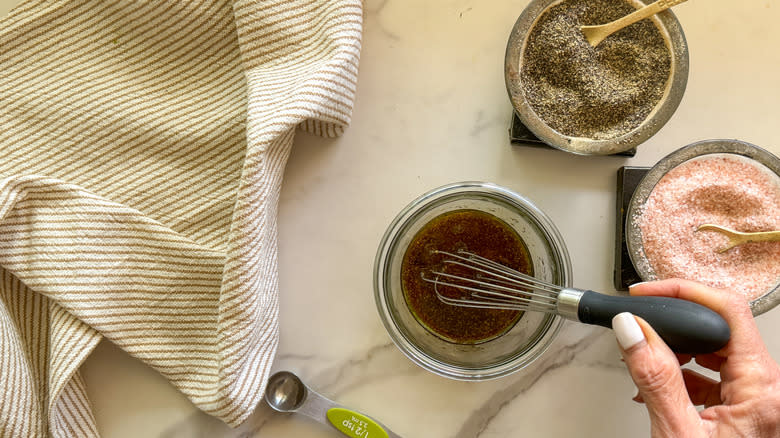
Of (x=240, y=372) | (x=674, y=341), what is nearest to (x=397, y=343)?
(x=240, y=372)

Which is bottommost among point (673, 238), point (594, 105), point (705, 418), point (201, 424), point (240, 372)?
point (201, 424)

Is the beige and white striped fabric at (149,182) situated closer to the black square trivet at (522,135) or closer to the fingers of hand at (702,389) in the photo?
the black square trivet at (522,135)

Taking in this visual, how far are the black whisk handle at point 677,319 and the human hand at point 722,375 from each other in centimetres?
1

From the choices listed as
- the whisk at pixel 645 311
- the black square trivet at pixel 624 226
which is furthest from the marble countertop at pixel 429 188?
the whisk at pixel 645 311

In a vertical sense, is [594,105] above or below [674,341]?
above

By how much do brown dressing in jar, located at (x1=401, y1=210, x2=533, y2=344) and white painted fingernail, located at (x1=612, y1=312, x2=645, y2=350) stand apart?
209 mm

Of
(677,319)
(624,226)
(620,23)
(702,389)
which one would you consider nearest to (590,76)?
(620,23)

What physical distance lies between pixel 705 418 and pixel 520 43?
471 mm

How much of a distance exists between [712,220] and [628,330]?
0.24 meters

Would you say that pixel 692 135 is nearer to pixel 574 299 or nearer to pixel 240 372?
pixel 574 299

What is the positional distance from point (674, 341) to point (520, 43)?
1.24 ft

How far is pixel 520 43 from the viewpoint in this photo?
0.73 metres

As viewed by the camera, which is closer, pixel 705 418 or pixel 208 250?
pixel 705 418

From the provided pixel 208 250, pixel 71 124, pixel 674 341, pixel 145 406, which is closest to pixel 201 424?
pixel 145 406
